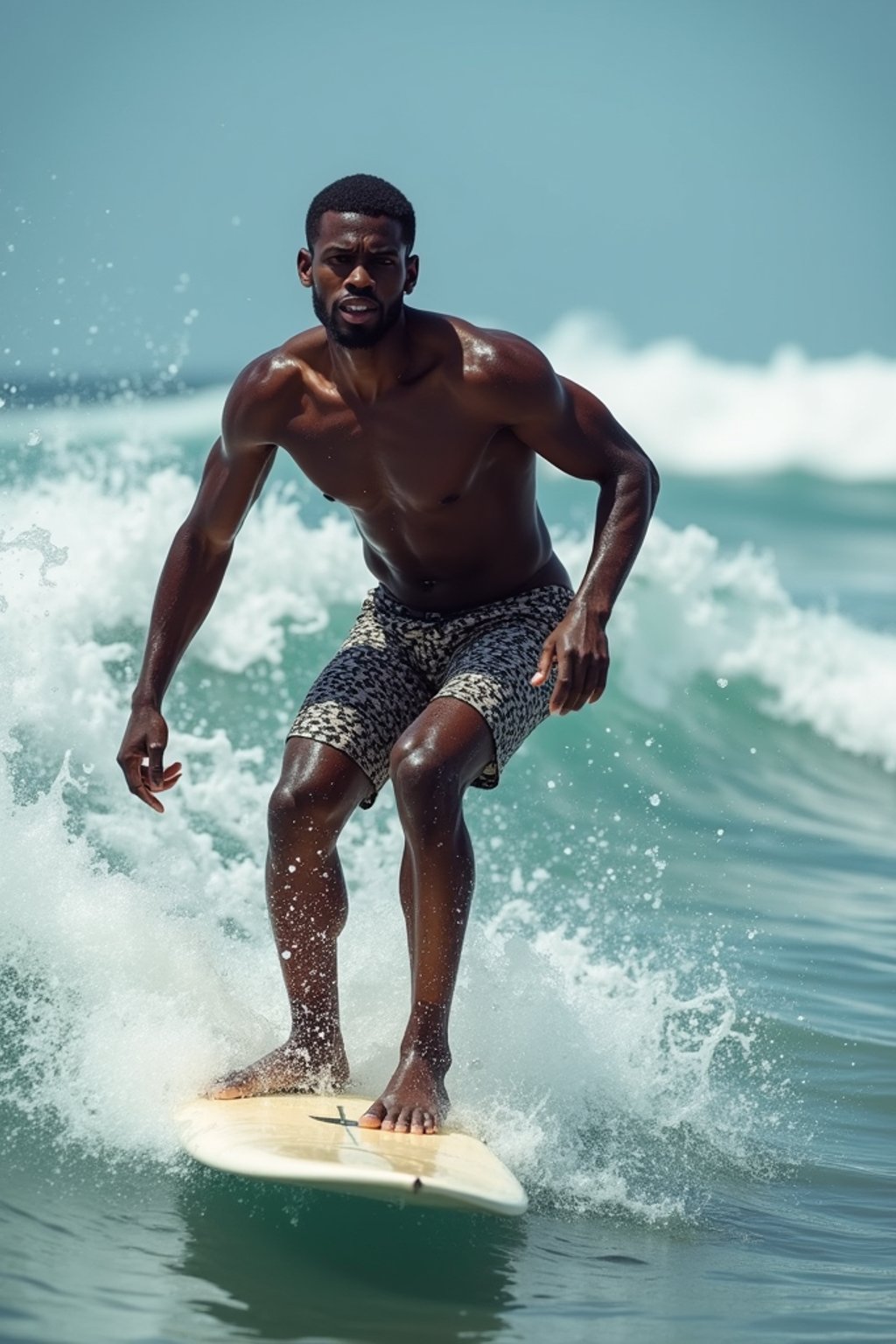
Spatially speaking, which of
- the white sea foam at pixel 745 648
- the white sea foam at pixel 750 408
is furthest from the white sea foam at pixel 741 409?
the white sea foam at pixel 745 648

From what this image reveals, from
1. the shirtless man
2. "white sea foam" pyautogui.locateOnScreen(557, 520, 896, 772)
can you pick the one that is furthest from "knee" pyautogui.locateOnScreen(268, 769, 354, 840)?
"white sea foam" pyautogui.locateOnScreen(557, 520, 896, 772)

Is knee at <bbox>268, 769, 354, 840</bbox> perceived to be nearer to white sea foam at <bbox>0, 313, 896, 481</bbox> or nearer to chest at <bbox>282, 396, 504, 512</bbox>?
chest at <bbox>282, 396, 504, 512</bbox>

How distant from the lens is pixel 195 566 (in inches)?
186

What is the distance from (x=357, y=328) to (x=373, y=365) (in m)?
0.14

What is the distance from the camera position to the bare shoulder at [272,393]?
14.7 feet

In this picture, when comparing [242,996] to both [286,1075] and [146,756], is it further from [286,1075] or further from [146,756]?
[146,756]

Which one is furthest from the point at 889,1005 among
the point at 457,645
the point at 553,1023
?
the point at 457,645

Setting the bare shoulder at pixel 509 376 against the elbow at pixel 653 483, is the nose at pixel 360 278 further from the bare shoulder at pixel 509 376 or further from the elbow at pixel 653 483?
the elbow at pixel 653 483

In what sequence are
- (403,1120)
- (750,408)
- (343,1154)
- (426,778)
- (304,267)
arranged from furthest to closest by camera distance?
(750,408)
(304,267)
(426,778)
(403,1120)
(343,1154)

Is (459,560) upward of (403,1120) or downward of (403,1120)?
upward

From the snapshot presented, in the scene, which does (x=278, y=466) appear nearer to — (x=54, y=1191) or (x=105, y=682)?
(x=105, y=682)

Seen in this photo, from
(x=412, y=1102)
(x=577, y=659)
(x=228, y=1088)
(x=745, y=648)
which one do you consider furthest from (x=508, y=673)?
(x=745, y=648)

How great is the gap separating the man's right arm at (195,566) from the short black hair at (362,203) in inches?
17.8

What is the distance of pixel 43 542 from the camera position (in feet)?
19.8
